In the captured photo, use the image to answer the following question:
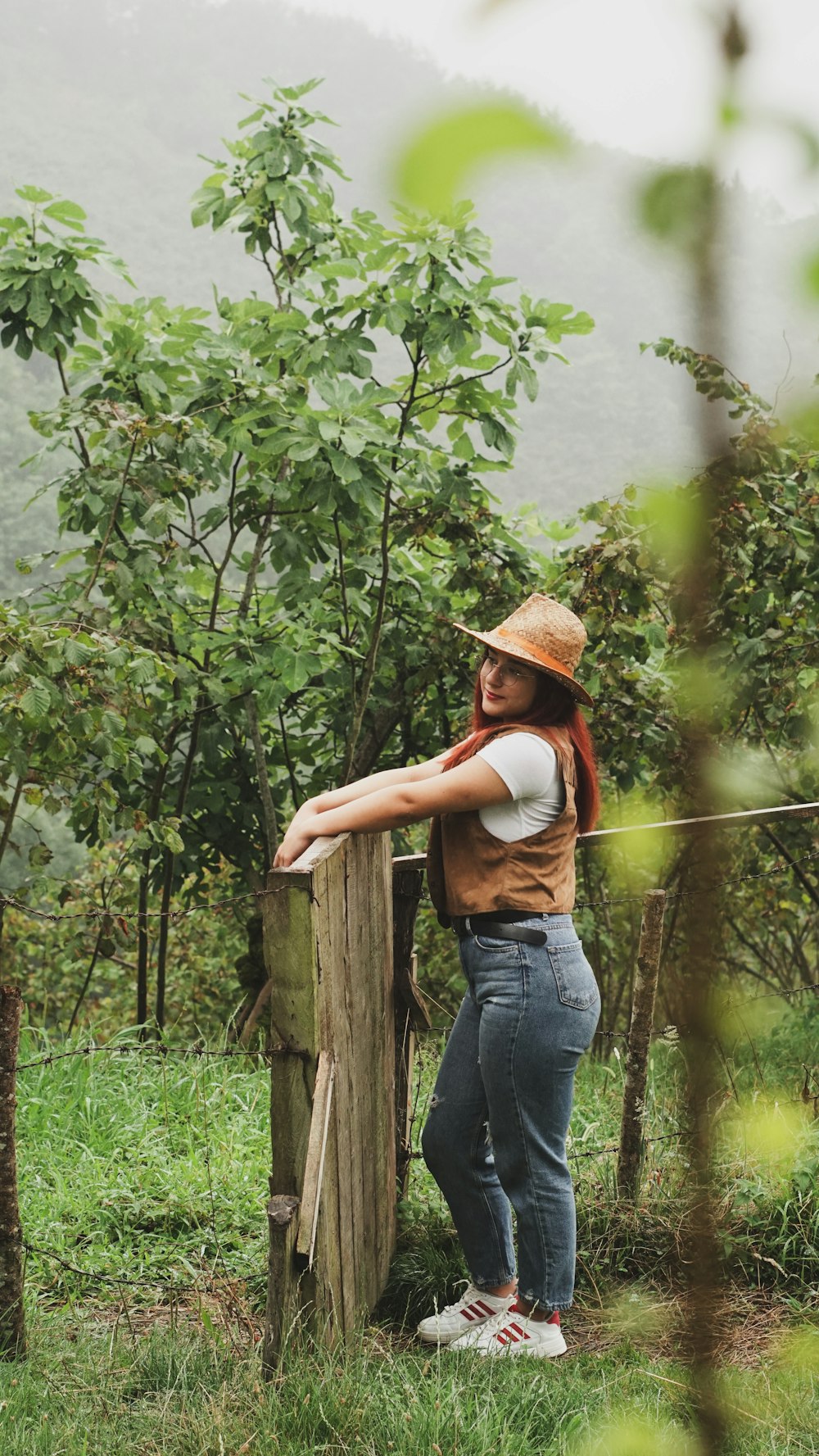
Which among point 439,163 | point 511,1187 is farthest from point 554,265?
point 511,1187

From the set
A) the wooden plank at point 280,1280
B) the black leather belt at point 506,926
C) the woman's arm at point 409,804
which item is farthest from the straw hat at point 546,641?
the wooden plank at point 280,1280

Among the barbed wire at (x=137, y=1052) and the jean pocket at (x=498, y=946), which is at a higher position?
the jean pocket at (x=498, y=946)

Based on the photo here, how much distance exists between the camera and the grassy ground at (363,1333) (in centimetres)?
235

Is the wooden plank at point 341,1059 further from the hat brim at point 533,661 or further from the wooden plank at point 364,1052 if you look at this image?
the hat brim at point 533,661

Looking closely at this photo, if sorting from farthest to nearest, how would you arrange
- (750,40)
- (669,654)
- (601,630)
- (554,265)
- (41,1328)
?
(601,630)
(669,654)
(41,1328)
(554,265)
(750,40)

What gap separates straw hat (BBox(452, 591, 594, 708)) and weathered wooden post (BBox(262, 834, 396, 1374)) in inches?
22.8

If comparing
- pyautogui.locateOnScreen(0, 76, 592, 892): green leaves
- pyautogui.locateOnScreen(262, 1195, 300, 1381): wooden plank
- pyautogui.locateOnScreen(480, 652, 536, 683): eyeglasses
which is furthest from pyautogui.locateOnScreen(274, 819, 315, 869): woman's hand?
pyautogui.locateOnScreen(0, 76, 592, 892): green leaves

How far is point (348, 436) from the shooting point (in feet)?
16.5

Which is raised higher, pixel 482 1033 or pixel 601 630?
pixel 601 630

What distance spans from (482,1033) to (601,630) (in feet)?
10.0

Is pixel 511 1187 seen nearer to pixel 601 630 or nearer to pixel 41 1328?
pixel 41 1328

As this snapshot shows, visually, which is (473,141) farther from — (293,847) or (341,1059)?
(341,1059)

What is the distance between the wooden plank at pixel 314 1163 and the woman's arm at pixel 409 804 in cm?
48

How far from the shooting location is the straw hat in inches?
113
